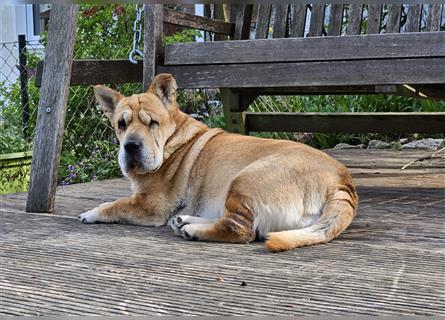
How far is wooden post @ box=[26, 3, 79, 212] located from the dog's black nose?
48 centimetres

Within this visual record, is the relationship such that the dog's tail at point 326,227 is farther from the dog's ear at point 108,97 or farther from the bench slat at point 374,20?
the bench slat at point 374,20

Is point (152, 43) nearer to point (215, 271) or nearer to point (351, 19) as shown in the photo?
point (351, 19)

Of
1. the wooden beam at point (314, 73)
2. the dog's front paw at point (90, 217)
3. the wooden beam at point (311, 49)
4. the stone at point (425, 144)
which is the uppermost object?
the wooden beam at point (311, 49)

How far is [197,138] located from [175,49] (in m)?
0.60

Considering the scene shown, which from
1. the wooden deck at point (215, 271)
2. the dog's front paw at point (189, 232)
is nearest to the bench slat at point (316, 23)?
the wooden deck at point (215, 271)

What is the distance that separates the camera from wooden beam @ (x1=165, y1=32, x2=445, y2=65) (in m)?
2.96

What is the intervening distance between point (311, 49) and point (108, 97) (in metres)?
1.02

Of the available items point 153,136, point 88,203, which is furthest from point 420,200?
point 88,203

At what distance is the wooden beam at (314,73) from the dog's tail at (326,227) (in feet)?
2.67

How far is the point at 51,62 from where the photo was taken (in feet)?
10.2

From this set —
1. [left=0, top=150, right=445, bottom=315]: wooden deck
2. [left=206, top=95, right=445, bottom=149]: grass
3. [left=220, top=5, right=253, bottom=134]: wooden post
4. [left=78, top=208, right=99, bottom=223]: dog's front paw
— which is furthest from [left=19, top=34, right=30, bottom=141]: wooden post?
[left=78, top=208, right=99, bottom=223]: dog's front paw

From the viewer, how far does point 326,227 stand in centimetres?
229

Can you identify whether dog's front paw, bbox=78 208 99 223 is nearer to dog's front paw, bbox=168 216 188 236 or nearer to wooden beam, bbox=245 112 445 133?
dog's front paw, bbox=168 216 188 236

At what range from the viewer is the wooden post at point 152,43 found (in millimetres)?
3451
